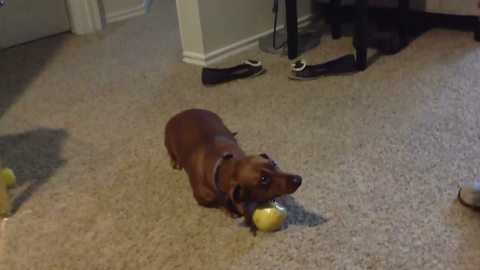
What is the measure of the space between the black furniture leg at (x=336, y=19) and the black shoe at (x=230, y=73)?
464 mm

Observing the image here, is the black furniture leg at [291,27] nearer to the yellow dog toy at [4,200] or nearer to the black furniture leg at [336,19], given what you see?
the black furniture leg at [336,19]

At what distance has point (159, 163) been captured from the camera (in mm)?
1561

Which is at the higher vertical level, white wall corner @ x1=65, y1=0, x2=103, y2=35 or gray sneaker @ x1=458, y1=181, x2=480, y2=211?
gray sneaker @ x1=458, y1=181, x2=480, y2=211

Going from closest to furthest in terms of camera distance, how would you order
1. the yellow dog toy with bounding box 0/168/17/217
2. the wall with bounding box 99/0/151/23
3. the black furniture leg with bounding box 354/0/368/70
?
the yellow dog toy with bounding box 0/168/17/217 < the black furniture leg with bounding box 354/0/368/70 < the wall with bounding box 99/0/151/23

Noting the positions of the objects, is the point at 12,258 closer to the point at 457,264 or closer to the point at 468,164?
the point at 457,264

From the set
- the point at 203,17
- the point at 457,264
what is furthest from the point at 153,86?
the point at 457,264

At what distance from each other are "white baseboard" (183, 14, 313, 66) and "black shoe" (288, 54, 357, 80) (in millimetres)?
373

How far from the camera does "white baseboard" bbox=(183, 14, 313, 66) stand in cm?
228

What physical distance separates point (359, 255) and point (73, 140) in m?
0.96

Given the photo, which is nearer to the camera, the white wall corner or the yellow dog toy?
the yellow dog toy

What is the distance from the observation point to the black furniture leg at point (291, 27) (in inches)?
87.0

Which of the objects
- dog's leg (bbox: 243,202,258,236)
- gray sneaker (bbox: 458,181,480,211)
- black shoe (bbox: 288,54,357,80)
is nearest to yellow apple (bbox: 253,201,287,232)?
dog's leg (bbox: 243,202,258,236)

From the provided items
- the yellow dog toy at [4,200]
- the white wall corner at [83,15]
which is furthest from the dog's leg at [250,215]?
the white wall corner at [83,15]

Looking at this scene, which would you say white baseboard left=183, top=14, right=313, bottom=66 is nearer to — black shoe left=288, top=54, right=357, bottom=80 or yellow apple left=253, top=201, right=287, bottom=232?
black shoe left=288, top=54, right=357, bottom=80
